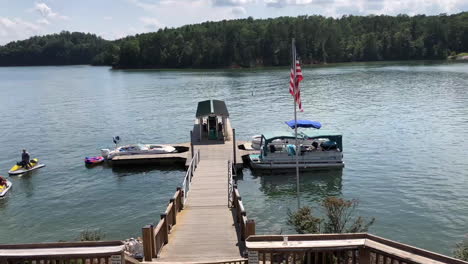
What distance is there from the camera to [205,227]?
14.2 meters

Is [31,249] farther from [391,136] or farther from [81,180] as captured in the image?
[391,136]

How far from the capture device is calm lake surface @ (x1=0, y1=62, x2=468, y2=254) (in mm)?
20750

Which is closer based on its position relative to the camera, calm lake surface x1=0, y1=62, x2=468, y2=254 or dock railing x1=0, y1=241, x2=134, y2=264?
dock railing x1=0, y1=241, x2=134, y2=264

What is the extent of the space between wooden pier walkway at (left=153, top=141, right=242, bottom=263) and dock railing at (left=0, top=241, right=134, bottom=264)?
300cm

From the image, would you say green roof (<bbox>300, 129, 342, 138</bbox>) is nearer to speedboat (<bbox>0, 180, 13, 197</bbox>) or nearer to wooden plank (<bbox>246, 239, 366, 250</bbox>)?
speedboat (<bbox>0, 180, 13, 197</bbox>)

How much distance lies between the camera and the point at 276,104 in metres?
61.6

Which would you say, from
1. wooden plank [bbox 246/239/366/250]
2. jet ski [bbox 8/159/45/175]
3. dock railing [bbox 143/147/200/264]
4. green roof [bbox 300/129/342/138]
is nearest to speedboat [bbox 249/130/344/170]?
green roof [bbox 300/129/342/138]

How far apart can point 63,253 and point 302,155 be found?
2384 centimetres

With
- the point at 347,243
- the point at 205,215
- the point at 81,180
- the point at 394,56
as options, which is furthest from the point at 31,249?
the point at 394,56

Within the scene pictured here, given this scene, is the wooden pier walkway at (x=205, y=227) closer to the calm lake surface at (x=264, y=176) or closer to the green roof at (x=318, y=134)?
the calm lake surface at (x=264, y=176)

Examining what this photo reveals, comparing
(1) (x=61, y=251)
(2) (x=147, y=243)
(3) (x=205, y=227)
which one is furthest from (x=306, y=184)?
(1) (x=61, y=251)

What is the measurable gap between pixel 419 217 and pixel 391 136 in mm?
19176

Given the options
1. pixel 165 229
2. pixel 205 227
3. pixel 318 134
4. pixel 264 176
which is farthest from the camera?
pixel 318 134

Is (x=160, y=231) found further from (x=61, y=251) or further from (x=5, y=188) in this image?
(x=5, y=188)
